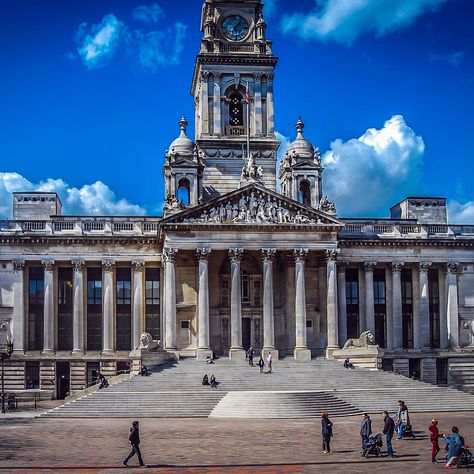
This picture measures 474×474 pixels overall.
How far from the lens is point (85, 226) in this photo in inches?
3386

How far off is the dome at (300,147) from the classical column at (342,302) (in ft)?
36.7

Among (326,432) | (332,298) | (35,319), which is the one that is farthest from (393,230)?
(326,432)

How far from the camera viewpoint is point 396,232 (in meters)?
87.9

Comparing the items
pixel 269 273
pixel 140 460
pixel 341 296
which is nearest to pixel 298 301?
pixel 269 273

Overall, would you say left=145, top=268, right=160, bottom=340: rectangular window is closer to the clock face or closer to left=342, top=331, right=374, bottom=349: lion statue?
left=342, top=331, right=374, bottom=349: lion statue

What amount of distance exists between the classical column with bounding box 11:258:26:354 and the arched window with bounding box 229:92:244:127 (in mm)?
25013

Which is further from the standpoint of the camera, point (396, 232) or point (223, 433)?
point (396, 232)

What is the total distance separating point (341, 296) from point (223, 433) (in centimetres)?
3825

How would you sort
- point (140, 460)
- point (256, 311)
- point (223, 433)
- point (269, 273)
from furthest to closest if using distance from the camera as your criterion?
point (256, 311) < point (269, 273) < point (223, 433) < point (140, 460)

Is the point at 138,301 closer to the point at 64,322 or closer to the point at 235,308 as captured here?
the point at 64,322

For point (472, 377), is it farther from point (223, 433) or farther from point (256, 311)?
point (223, 433)

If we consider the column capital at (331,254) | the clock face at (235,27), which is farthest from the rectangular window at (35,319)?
the clock face at (235,27)

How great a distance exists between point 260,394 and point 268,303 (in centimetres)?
1586

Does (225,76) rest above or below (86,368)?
above
